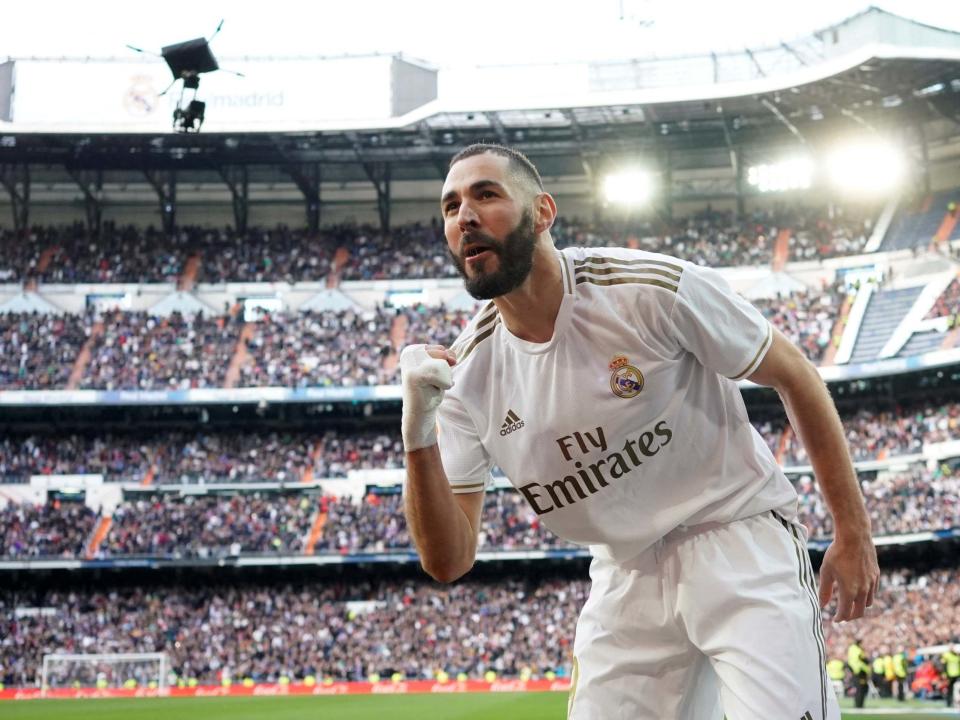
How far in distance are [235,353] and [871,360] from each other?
80.3ft

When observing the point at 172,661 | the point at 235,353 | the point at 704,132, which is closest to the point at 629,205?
the point at 704,132

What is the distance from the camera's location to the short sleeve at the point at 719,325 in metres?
3.65

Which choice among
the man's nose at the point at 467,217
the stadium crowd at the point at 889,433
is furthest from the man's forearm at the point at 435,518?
the stadium crowd at the point at 889,433

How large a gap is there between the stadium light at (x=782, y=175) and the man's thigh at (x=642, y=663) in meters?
43.6

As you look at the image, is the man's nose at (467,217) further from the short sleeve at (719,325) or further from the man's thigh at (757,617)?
the man's thigh at (757,617)

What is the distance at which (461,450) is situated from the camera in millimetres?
4215

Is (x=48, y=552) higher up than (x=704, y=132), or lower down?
lower down

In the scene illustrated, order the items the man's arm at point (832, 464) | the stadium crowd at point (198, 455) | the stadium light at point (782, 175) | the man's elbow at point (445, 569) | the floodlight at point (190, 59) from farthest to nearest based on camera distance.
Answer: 1. the stadium light at point (782, 175)
2. the stadium crowd at point (198, 455)
3. the floodlight at point (190, 59)
4. the man's elbow at point (445, 569)
5. the man's arm at point (832, 464)

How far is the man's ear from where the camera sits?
12.6 feet

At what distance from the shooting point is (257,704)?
81.8 ft

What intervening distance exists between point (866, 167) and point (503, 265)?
145ft

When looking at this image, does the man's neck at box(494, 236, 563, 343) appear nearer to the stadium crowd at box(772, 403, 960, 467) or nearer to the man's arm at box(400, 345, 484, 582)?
the man's arm at box(400, 345, 484, 582)

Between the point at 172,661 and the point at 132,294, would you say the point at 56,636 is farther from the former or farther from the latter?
the point at 132,294

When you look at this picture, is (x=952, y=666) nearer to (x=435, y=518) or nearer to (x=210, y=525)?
(x=435, y=518)
